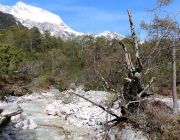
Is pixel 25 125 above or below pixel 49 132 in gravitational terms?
above

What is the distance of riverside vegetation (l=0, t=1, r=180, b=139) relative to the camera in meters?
5.70

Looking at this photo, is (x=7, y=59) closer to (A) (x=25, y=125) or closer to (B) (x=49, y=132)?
(A) (x=25, y=125)

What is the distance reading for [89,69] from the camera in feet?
86.9

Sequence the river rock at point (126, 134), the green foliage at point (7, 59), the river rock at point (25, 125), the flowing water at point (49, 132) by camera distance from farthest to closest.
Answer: the green foliage at point (7, 59) → the river rock at point (25, 125) → the flowing water at point (49, 132) → the river rock at point (126, 134)

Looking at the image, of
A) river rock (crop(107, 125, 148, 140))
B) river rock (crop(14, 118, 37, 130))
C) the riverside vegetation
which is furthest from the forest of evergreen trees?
river rock (crop(14, 118, 37, 130))

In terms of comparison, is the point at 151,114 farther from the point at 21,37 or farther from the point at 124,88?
the point at 21,37

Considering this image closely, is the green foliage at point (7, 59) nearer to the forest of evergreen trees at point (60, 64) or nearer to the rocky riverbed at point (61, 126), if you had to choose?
the forest of evergreen trees at point (60, 64)

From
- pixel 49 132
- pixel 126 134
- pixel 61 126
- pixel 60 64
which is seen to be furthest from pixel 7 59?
pixel 60 64

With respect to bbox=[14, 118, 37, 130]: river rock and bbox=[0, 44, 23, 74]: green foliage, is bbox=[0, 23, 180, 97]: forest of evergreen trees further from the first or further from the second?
bbox=[14, 118, 37, 130]: river rock

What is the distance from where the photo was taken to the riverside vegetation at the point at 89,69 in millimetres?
5695

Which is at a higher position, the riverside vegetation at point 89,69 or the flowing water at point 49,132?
the riverside vegetation at point 89,69

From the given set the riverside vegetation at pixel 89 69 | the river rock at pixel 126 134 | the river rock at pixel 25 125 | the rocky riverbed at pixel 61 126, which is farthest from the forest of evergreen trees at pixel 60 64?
the river rock at pixel 25 125

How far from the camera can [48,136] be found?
830cm

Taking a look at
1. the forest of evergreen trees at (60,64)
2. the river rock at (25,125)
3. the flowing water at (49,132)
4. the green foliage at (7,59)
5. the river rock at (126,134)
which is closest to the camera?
the river rock at (126,134)
